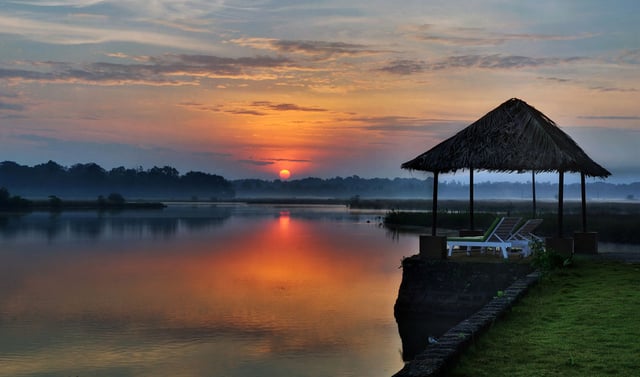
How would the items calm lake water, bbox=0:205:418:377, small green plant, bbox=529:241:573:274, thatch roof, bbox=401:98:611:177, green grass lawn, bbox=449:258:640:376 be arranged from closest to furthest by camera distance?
green grass lawn, bbox=449:258:640:376
calm lake water, bbox=0:205:418:377
small green plant, bbox=529:241:573:274
thatch roof, bbox=401:98:611:177

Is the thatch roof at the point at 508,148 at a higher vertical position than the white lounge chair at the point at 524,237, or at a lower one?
higher

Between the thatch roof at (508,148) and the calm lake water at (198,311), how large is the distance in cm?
371

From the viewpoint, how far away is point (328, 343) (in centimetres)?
1248

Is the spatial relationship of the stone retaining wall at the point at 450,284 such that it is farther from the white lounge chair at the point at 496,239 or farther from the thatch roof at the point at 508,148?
the thatch roof at the point at 508,148

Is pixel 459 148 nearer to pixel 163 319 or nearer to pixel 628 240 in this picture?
pixel 163 319

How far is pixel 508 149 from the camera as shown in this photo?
1516 centimetres

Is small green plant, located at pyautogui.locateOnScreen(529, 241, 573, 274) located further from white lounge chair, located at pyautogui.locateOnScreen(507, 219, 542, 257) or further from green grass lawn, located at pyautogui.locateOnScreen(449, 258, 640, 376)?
green grass lawn, located at pyautogui.locateOnScreen(449, 258, 640, 376)

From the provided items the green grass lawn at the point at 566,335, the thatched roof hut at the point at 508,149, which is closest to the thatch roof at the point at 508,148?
the thatched roof hut at the point at 508,149

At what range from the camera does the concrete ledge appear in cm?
623

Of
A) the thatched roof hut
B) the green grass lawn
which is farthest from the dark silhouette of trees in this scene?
the green grass lawn

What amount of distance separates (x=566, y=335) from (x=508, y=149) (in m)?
7.54

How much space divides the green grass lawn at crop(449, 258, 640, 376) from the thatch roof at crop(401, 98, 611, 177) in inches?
128

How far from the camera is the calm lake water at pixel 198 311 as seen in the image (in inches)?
438

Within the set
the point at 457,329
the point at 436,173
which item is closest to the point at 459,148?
the point at 436,173
